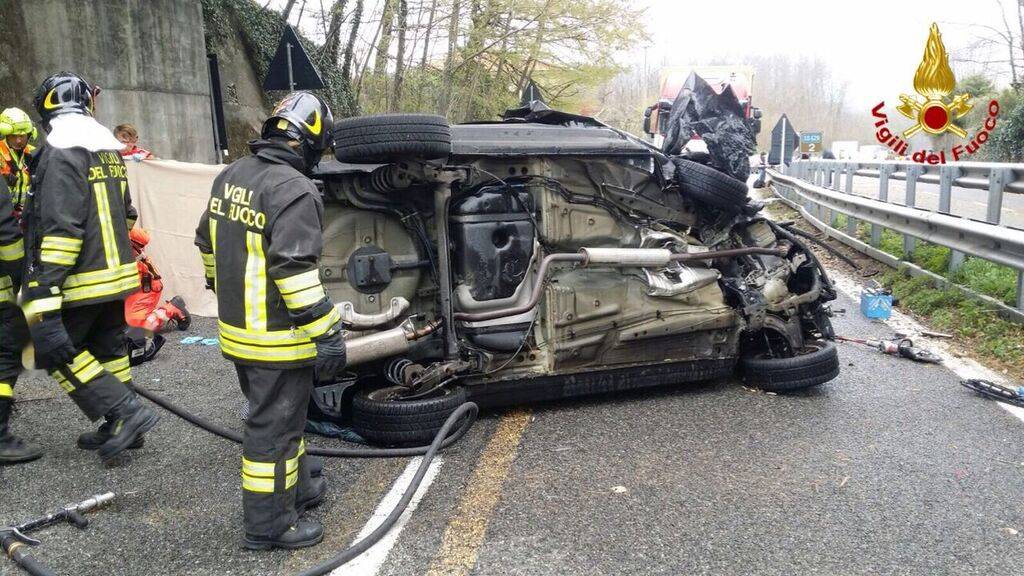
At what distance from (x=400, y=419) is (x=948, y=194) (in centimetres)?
600

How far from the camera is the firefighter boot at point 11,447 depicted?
150 inches

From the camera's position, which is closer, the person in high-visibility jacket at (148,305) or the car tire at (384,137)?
the car tire at (384,137)

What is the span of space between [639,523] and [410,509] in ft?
3.20

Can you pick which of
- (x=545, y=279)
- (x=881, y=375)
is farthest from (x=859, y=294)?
(x=545, y=279)

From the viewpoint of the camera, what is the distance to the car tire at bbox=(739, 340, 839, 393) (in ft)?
15.3

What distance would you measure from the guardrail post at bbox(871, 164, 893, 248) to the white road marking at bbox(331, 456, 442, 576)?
689 cm

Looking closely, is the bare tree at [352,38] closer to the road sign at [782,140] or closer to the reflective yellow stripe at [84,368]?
the road sign at [782,140]

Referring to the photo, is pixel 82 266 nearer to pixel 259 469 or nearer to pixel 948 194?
pixel 259 469

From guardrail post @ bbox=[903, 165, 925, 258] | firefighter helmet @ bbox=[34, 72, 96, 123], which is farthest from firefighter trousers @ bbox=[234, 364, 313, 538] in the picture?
guardrail post @ bbox=[903, 165, 925, 258]

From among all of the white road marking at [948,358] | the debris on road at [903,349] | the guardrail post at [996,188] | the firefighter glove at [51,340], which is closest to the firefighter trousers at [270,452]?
the firefighter glove at [51,340]

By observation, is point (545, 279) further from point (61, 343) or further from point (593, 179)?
point (61, 343)

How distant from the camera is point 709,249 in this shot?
5.11 metres

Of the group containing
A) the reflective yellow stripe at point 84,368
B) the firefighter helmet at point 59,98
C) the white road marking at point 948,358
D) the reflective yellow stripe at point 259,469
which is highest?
the firefighter helmet at point 59,98

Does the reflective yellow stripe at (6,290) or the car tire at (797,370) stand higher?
the reflective yellow stripe at (6,290)
